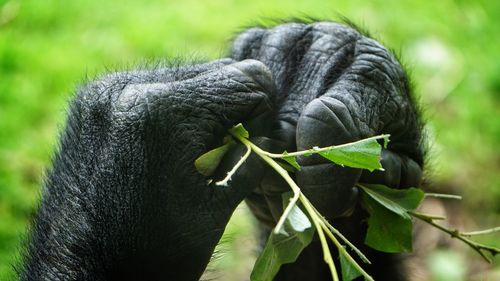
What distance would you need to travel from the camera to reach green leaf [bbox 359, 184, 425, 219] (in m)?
1.84

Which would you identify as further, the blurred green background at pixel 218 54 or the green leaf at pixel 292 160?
the blurred green background at pixel 218 54

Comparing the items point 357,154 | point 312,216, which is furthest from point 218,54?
point 312,216

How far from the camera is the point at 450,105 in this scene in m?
4.12

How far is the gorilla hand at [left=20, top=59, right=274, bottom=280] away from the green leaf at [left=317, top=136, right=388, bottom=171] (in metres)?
0.16

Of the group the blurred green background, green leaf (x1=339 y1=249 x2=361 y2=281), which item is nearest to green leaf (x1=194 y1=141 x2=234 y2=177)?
green leaf (x1=339 y1=249 x2=361 y2=281)

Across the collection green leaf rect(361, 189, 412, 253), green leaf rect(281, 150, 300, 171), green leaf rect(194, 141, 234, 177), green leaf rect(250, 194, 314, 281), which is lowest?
green leaf rect(361, 189, 412, 253)

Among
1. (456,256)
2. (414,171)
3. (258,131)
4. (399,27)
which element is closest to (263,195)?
(258,131)

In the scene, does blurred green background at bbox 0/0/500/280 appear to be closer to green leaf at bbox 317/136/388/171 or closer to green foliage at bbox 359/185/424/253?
green foliage at bbox 359/185/424/253

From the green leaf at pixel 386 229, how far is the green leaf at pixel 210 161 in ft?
1.13

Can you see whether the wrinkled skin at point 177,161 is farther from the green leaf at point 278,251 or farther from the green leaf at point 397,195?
the green leaf at point 278,251

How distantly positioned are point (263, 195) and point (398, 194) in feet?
0.98

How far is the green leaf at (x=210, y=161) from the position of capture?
1.69 metres

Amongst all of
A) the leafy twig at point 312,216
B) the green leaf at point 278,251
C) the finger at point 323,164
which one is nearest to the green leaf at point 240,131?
the leafy twig at point 312,216

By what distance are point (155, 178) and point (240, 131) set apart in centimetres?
19
